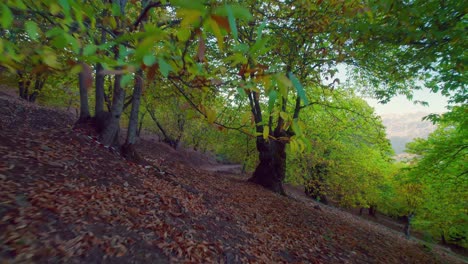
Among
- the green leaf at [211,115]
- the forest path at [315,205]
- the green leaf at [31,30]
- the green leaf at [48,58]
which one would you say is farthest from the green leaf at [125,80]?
the forest path at [315,205]

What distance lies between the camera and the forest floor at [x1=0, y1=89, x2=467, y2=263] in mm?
3055

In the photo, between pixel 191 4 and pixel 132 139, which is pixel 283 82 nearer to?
pixel 191 4

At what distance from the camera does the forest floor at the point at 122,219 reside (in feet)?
10.0

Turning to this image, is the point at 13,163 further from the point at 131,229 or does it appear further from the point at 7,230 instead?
the point at 131,229

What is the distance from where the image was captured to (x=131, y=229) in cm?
382

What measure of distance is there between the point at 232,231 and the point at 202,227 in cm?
80

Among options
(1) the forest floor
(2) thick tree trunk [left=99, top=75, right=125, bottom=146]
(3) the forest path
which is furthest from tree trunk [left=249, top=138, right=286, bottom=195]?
(2) thick tree trunk [left=99, top=75, right=125, bottom=146]

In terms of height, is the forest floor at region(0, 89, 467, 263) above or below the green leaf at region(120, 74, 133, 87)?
below

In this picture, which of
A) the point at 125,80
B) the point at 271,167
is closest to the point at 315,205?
the point at 271,167

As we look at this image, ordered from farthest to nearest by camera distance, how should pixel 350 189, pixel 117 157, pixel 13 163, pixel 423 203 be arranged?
pixel 423 203 → pixel 350 189 → pixel 117 157 → pixel 13 163

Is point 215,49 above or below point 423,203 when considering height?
above

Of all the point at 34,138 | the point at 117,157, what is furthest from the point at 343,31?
the point at 34,138

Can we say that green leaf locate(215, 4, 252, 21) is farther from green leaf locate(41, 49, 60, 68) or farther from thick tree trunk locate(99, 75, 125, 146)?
thick tree trunk locate(99, 75, 125, 146)

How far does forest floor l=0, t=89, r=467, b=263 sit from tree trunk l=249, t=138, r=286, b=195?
12.5ft
